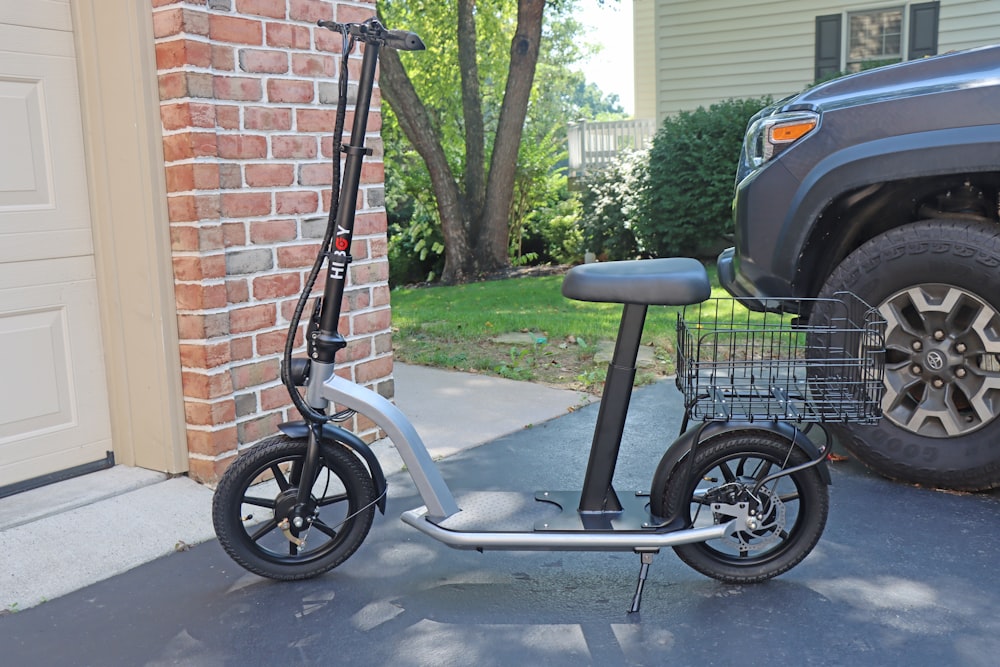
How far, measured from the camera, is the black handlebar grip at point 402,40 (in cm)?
278

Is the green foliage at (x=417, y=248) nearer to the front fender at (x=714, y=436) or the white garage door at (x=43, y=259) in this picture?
the white garage door at (x=43, y=259)

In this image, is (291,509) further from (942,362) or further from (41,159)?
(942,362)

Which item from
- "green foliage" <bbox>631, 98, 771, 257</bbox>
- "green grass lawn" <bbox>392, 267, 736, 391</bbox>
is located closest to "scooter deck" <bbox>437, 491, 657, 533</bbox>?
"green grass lawn" <bbox>392, 267, 736, 391</bbox>

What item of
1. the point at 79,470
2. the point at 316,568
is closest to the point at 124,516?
A: the point at 79,470

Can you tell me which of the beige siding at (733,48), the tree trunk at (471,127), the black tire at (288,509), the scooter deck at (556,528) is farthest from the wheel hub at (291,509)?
the beige siding at (733,48)

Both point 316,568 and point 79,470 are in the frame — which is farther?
point 79,470

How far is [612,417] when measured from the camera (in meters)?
2.92

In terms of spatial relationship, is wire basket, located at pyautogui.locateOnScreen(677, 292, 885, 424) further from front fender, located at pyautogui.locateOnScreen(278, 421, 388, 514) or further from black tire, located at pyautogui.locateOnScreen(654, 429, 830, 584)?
front fender, located at pyautogui.locateOnScreen(278, 421, 388, 514)

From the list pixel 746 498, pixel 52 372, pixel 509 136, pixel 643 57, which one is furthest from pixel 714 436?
pixel 643 57

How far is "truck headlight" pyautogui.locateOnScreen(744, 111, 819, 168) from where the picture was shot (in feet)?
13.0

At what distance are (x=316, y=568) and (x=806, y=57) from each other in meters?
13.1

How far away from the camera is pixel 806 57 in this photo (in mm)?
13984

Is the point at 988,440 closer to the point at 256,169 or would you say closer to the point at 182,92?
the point at 256,169

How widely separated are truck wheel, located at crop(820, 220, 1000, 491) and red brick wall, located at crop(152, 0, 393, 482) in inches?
90.5
